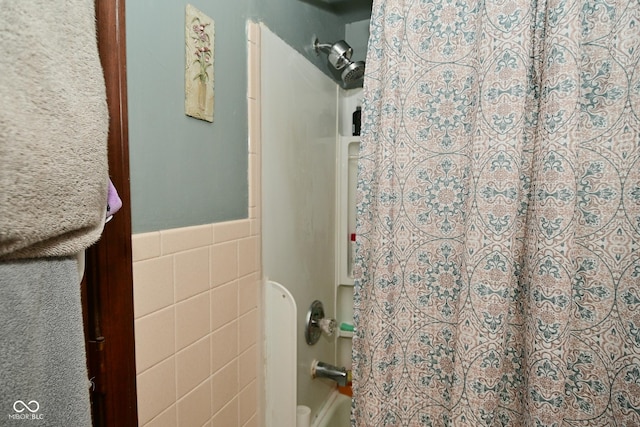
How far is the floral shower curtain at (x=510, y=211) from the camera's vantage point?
0.84 meters

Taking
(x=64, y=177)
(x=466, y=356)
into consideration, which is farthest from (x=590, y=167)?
(x=64, y=177)

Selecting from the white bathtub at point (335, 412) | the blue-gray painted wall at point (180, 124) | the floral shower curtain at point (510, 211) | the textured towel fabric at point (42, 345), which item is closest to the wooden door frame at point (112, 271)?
the blue-gray painted wall at point (180, 124)

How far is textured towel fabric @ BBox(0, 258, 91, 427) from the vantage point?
0.38 metres

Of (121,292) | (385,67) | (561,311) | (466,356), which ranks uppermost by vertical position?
(385,67)

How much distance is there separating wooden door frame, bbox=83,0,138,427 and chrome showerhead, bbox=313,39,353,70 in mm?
975

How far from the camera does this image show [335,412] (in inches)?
64.3

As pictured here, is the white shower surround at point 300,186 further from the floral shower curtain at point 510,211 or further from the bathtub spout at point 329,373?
the floral shower curtain at point 510,211

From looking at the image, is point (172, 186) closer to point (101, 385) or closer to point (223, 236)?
point (223, 236)

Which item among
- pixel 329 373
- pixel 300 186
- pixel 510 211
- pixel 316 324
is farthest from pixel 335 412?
pixel 510 211

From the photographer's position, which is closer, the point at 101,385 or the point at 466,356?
the point at 101,385

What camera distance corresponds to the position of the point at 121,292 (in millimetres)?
599

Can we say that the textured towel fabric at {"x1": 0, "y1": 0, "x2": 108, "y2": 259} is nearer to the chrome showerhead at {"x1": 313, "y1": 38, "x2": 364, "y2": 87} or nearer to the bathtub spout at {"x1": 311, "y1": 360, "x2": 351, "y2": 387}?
the chrome showerhead at {"x1": 313, "y1": 38, "x2": 364, "y2": 87}

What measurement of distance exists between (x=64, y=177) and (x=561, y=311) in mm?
1054

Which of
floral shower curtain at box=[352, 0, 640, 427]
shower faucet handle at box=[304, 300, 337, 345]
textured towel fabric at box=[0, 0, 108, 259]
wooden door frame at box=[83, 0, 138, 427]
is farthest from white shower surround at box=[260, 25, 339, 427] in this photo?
textured towel fabric at box=[0, 0, 108, 259]
